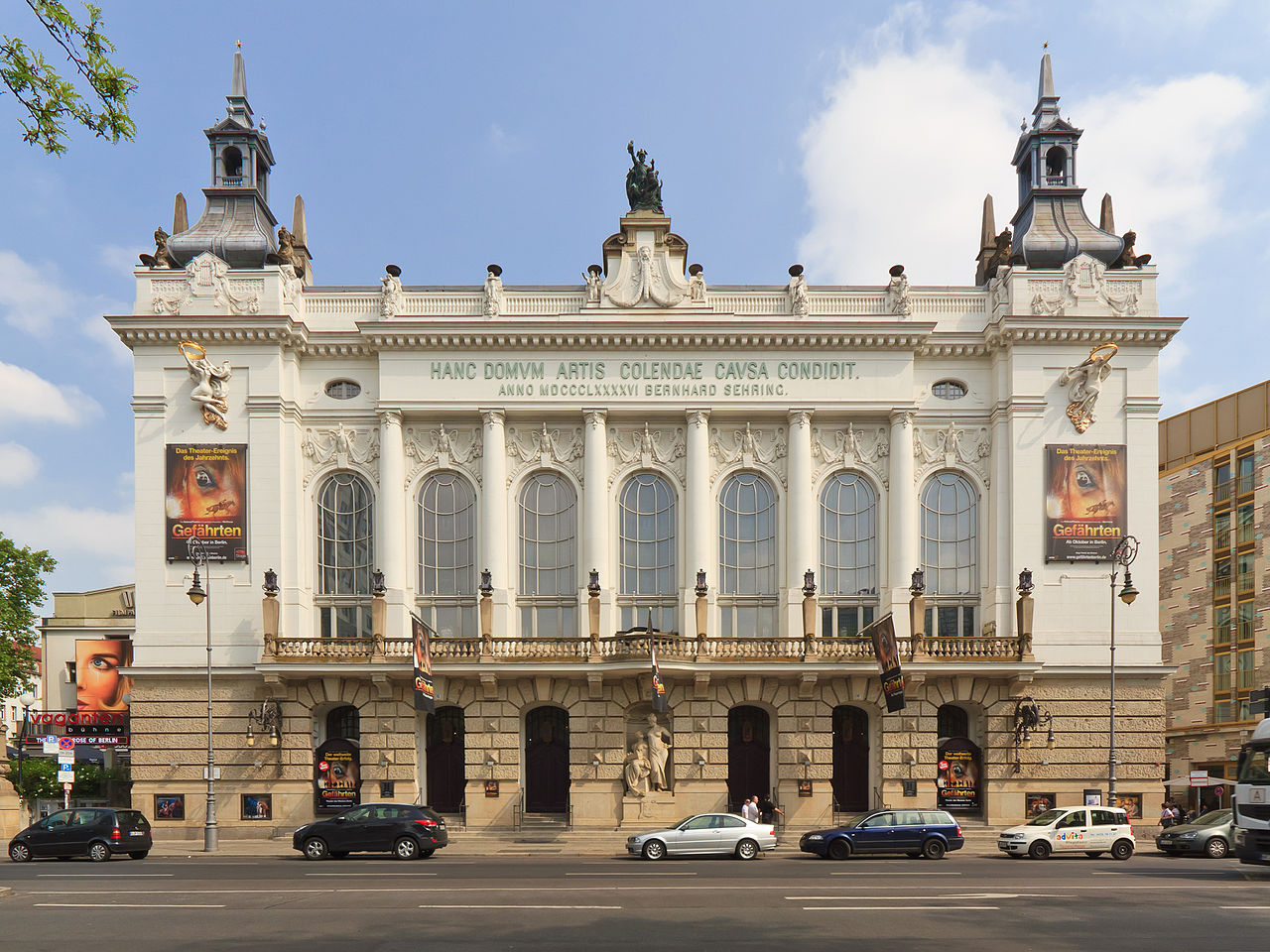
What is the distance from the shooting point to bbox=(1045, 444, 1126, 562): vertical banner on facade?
44.1 metres

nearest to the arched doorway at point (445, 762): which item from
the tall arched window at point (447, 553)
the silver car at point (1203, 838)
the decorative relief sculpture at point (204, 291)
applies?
the tall arched window at point (447, 553)

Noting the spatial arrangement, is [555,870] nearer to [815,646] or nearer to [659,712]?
[659,712]

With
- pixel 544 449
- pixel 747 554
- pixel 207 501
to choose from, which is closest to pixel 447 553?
pixel 544 449

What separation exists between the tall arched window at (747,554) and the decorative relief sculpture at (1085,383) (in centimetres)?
1289

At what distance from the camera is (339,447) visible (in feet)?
150

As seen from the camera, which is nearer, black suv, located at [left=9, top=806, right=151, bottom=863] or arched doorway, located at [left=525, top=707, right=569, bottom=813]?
black suv, located at [left=9, top=806, right=151, bottom=863]

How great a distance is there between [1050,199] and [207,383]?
122 feet

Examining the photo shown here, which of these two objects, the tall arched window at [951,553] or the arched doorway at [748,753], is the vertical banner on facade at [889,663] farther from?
the tall arched window at [951,553]

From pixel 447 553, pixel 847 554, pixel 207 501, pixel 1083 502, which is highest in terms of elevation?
pixel 207 501

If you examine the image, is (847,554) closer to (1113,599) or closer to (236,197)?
(1113,599)

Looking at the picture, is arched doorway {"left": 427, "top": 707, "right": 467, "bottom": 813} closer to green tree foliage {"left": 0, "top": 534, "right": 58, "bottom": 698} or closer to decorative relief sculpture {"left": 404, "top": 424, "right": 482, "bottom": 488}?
decorative relief sculpture {"left": 404, "top": 424, "right": 482, "bottom": 488}

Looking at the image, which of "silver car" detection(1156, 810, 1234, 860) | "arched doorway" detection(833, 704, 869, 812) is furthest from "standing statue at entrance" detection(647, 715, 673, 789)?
"silver car" detection(1156, 810, 1234, 860)

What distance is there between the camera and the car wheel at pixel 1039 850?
107 ft

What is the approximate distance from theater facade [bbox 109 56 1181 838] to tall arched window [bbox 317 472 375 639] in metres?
0.13
